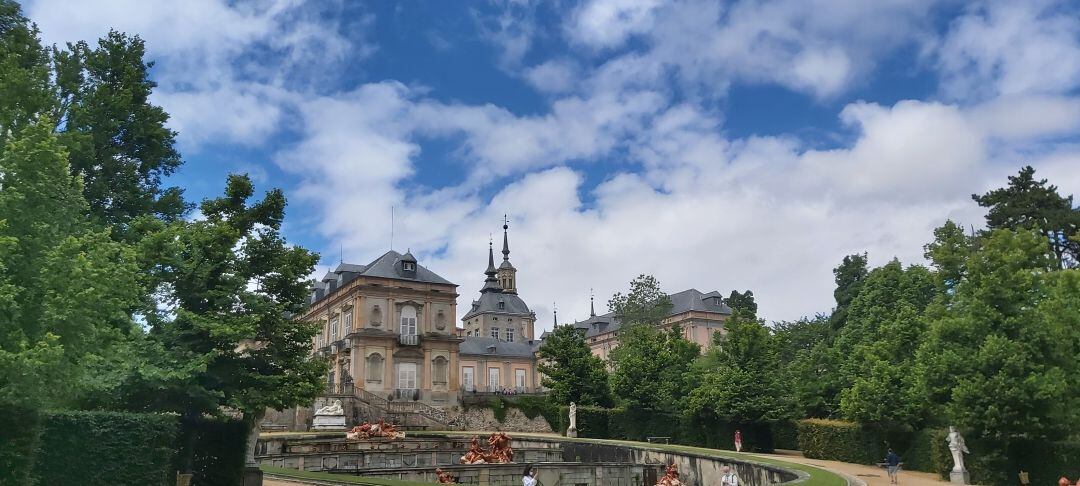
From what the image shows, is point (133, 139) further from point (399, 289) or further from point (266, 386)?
point (399, 289)

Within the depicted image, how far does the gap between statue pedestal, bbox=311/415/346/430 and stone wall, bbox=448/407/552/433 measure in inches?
384

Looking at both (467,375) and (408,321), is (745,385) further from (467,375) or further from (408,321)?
(467,375)

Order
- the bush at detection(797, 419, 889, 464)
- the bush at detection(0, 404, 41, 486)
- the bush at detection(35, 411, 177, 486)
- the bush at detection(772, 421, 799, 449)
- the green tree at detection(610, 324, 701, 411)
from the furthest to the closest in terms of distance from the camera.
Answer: the green tree at detection(610, 324, 701, 411)
the bush at detection(772, 421, 799, 449)
the bush at detection(797, 419, 889, 464)
the bush at detection(35, 411, 177, 486)
the bush at detection(0, 404, 41, 486)

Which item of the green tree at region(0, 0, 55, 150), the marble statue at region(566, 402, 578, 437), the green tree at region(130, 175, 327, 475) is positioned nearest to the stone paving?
the green tree at region(130, 175, 327, 475)

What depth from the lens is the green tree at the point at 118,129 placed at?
23.7 meters

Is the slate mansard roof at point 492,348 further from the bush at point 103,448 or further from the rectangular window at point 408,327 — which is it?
the bush at point 103,448

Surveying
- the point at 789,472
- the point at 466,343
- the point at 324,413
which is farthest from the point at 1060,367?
the point at 466,343

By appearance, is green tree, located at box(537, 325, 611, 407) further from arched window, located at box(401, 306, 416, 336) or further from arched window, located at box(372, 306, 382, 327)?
arched window, located at box(372, 306, 382, 327)

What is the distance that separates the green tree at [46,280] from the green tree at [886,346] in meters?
24.4

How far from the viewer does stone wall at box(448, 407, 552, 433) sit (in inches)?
2050

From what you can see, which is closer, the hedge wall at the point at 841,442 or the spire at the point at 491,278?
the hedge wall at the point at 841,442

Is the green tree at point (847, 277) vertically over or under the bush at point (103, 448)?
over

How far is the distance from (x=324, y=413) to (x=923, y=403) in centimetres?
3294

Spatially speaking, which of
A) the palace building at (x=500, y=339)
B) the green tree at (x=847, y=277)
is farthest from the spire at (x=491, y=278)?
the green tree at (x=847, y=277)
